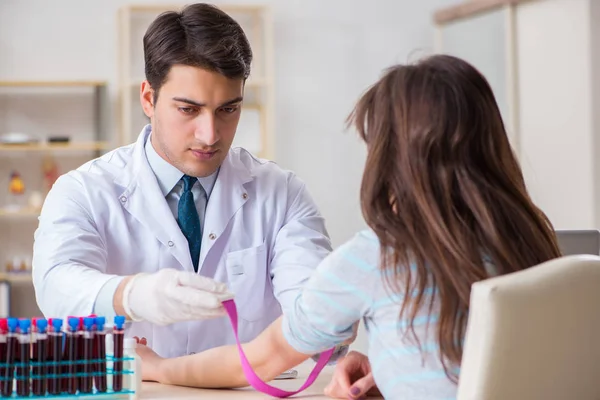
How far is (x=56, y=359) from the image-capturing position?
53.9 inches

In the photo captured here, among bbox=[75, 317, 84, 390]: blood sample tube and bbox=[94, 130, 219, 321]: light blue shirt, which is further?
bbox=[94, 130, 219, 321]: light blue shirt

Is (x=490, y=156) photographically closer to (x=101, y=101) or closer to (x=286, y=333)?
(x=286, y=333)

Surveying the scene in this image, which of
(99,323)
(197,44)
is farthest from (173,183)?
(99,323)

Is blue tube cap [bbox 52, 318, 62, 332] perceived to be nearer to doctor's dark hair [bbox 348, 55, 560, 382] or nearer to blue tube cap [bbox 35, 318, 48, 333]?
blue tube cap [bbox 35, 318, 48, 333]

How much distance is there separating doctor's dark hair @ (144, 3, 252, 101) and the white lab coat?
218 mm

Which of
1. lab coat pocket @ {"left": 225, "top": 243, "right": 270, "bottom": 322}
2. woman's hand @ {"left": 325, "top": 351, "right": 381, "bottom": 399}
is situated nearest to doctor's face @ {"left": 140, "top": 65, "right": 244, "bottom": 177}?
lab coat pocket @ {"left": 225, "top": 243, "right": 270, "bottom": 322}

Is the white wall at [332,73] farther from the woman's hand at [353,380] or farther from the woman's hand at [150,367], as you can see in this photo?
the woman's hand at [353,380]

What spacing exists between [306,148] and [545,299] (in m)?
4.08

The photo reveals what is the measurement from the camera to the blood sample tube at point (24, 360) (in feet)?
4.47

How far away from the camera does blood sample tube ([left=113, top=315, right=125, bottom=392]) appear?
1403mm

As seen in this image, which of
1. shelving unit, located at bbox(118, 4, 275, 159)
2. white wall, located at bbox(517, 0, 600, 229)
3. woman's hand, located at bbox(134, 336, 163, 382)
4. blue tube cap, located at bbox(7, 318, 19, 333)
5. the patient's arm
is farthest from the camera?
shelving unit, located at bbox(118, 4, 275, 159)

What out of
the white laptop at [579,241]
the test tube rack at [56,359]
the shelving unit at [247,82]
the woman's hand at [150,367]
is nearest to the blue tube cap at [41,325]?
the test tube rack at [56,359]

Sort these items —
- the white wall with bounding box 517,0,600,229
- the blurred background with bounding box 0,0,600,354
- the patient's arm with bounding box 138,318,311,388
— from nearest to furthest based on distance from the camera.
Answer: the patient's arm with bounding box 138,318,311,388 → the white wall with bounding box 517,0,600,229 → the blurred background with bounding box 0,0,600,354

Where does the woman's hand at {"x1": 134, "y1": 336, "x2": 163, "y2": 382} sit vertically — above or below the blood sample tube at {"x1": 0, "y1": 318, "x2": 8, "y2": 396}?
below
